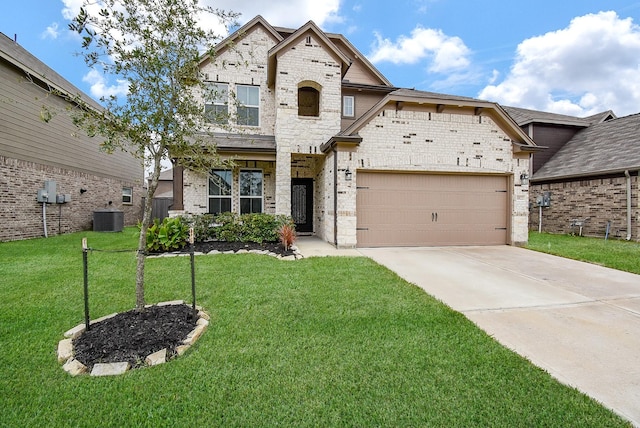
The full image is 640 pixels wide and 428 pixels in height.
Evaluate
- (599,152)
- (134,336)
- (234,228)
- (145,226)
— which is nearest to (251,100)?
(234,228)

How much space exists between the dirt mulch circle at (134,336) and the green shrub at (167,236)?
443 centimetres

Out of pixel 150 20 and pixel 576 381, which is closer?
pixel 576 381

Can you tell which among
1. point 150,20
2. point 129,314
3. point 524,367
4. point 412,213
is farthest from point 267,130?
point 524,367

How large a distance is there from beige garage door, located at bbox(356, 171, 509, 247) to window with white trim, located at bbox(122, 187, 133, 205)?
14.5 meters

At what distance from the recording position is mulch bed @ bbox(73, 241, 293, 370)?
2709 mm

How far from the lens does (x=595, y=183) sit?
38.8 feet

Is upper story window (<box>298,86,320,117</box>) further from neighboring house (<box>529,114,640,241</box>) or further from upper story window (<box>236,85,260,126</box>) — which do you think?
neighboring house (<box>529,114,640,241</box>)

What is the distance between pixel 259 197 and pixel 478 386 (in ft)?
31.0

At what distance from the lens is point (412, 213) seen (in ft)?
29.6

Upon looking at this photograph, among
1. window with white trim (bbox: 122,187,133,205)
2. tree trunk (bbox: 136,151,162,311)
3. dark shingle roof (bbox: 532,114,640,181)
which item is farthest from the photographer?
window with white trim (bbox: 122,187,133,205)

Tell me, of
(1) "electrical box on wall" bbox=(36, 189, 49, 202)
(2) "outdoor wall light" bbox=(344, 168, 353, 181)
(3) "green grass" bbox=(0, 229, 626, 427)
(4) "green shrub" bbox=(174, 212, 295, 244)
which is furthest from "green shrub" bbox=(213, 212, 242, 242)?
(1) "electrical box on wall" bbox=(36, 189, 49, 202)

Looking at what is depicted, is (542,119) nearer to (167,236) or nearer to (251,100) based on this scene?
(251,100)

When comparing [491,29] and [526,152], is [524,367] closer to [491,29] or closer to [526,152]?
[526,152]

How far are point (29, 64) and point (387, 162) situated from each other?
1330cm
